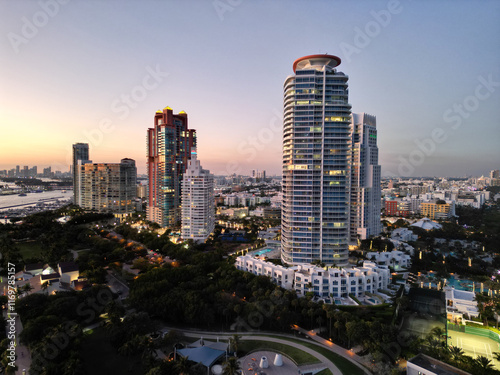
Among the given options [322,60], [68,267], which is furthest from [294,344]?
[322,60]

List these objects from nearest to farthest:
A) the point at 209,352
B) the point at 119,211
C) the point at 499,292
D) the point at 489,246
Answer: the point at 209,352, the point at 499,292, the point at 489,246, the point at 119,211

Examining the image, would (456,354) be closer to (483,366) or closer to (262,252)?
(483,366)

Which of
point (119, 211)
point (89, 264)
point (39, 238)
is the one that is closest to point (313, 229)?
point (89, 264)

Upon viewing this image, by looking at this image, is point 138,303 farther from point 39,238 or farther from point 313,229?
point 39,238

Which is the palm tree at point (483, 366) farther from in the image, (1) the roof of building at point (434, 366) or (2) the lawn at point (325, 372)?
(2) the lawn at point (325, 372)

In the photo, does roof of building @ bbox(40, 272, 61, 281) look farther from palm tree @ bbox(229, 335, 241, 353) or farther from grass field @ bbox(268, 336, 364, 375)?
grass field @ bbox(268, 336, 364, 375)

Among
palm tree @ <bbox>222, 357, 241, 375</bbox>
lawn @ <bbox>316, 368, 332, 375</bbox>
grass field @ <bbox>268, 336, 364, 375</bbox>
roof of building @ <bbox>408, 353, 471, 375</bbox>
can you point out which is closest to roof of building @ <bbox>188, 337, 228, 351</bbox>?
palm tree @ <bbox>222, 357, 241, 375</bbox>

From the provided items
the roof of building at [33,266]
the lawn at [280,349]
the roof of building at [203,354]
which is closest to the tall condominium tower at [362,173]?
the lawn at [280,349]
